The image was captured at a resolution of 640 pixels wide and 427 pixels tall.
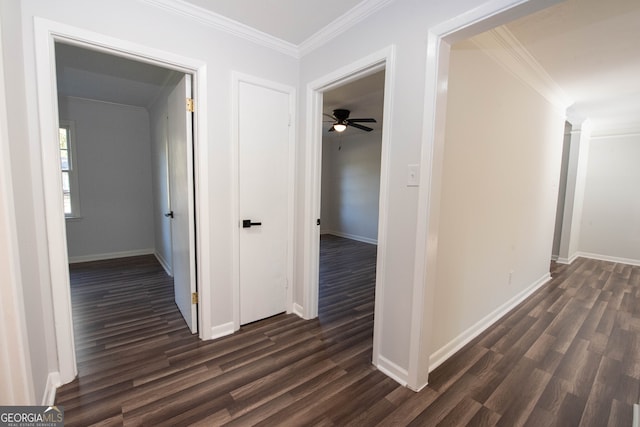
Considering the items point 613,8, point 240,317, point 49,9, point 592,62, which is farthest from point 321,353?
point 592,62

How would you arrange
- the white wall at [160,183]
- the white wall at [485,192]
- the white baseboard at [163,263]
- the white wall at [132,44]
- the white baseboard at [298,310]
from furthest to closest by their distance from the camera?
the white baseboard at [163,263] → the white wall at [160,183] → the white baseboard at [298,310] → the white wall at [485,192] → the white wall at [132,44]

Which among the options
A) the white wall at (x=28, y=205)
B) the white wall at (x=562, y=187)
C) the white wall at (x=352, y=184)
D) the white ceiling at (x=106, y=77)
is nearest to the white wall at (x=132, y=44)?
the white wall at (x=28, y=205)

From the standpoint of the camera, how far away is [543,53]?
2398mm

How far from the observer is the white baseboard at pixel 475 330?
2.01m

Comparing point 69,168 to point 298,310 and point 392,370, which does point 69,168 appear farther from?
point 392,370

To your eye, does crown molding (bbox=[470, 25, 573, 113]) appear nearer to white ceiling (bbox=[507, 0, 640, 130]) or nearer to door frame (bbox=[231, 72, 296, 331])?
white ceiling (bbox=[507, 0, 640, 130])

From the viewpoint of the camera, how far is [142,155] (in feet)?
15.6

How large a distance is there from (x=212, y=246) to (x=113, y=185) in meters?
3.69

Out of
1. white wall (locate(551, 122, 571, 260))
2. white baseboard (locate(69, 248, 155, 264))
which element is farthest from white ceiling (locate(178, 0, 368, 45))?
white wall (locate(551, 122, 571, 260))

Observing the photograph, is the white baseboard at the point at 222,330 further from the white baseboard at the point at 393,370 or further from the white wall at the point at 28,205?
the white baseboard at the point at 393,370

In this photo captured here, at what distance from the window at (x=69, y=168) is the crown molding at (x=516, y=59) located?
17.9ft

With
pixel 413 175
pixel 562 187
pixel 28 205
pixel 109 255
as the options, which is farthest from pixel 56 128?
pixel 562 187

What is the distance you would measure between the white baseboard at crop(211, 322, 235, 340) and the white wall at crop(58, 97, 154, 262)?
11.7 feet

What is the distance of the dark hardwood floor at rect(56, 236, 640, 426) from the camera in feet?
5.08
